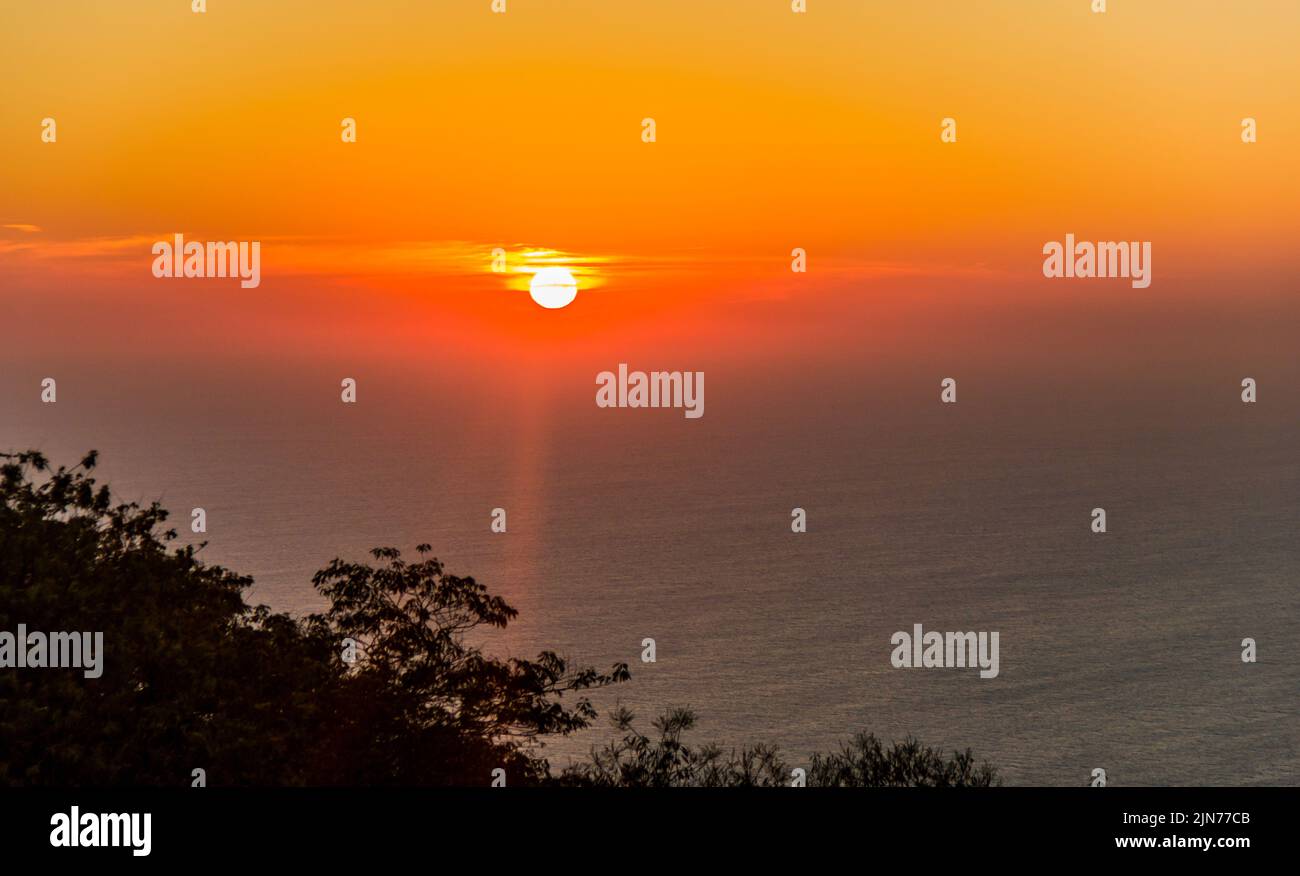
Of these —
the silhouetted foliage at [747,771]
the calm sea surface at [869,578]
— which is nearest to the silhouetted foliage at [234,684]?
Answer: the silhouetted foliage at [747,771]

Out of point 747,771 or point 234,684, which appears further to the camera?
point 747,771

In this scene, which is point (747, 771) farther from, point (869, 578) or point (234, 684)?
point (869, 578)

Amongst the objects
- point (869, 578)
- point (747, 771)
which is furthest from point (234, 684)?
point (869, 578)

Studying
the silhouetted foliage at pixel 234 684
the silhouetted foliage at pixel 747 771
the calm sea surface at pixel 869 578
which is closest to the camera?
the silhouetted foliage at pixel 234 684

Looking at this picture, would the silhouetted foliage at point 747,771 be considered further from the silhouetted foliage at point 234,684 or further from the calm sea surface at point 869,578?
the calm sea surface at point 869,578

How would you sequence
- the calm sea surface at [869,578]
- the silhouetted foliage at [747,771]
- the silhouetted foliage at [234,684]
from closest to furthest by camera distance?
1. the silhouetted foliage at [234,684]
2. the silhouetted foliage at [747,771]
3. the calm sea surface at [869,578]

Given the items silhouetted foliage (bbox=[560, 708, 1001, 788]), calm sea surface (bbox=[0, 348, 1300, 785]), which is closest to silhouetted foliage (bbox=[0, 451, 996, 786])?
silhouetted foliage (bbox=[560, 708, 1001, 788])
